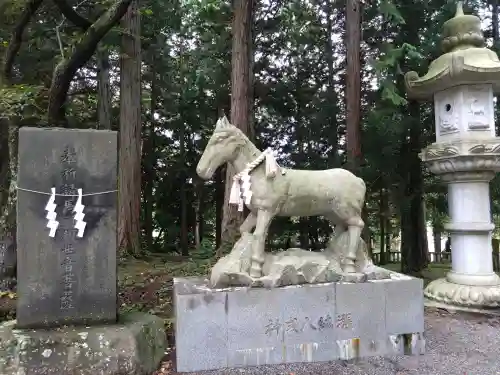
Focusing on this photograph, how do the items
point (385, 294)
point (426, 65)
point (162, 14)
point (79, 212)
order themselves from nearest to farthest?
point (79, 212)
point (385, 294)
point (426, 65)
point (162, 14)

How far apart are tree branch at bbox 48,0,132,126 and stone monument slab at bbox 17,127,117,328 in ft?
7.78

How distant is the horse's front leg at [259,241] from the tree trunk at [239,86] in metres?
3.37

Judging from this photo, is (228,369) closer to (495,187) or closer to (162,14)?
(495,187)

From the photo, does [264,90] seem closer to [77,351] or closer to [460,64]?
[460,64]

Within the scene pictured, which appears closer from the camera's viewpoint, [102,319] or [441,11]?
[102,319]

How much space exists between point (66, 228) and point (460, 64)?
5.85 m

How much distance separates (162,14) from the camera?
10594 mm

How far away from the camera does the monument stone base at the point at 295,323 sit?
3895mm

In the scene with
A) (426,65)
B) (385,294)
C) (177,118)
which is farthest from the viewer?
(177,118)

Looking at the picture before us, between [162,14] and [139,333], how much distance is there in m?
9.09

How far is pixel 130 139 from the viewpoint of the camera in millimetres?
9922

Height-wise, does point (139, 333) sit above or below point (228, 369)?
above

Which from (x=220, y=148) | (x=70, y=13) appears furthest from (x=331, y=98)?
(x=220, y=148)

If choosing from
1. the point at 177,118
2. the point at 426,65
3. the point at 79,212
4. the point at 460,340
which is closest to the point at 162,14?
the point at 177,118
